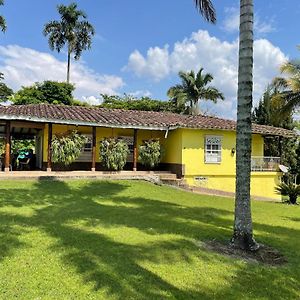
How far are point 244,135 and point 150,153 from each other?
1247 cm

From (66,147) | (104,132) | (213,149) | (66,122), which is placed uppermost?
(66,122)

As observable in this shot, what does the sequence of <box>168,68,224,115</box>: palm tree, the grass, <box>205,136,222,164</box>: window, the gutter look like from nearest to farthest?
the grass → the gutter → <box>205,136,222,164</box>: window → <box>168,68,224,115</box>: palm tree

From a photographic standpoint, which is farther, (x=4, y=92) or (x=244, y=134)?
(x=4, y=92)

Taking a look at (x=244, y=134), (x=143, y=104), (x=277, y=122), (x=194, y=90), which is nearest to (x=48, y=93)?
(x=143, y=104)

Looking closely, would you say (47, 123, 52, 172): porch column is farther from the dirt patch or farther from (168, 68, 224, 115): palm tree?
(168, 68, 224, 115): palm tree

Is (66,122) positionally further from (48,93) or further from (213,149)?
(48,93)

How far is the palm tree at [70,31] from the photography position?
138 ft

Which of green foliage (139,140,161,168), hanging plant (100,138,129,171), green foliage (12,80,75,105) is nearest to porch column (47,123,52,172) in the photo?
hanging plant (100,138,129,171)

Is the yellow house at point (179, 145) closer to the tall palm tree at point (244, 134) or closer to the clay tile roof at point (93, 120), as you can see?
the clay tile roof at point (93, 120)

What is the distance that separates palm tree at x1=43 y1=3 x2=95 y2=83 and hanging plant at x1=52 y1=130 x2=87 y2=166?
26.9 m

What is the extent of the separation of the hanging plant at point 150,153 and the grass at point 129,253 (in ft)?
25.4

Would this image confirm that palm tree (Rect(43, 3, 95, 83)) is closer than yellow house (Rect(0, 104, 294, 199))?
No

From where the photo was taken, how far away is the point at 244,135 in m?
7.95

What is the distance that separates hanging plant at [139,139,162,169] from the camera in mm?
20234
